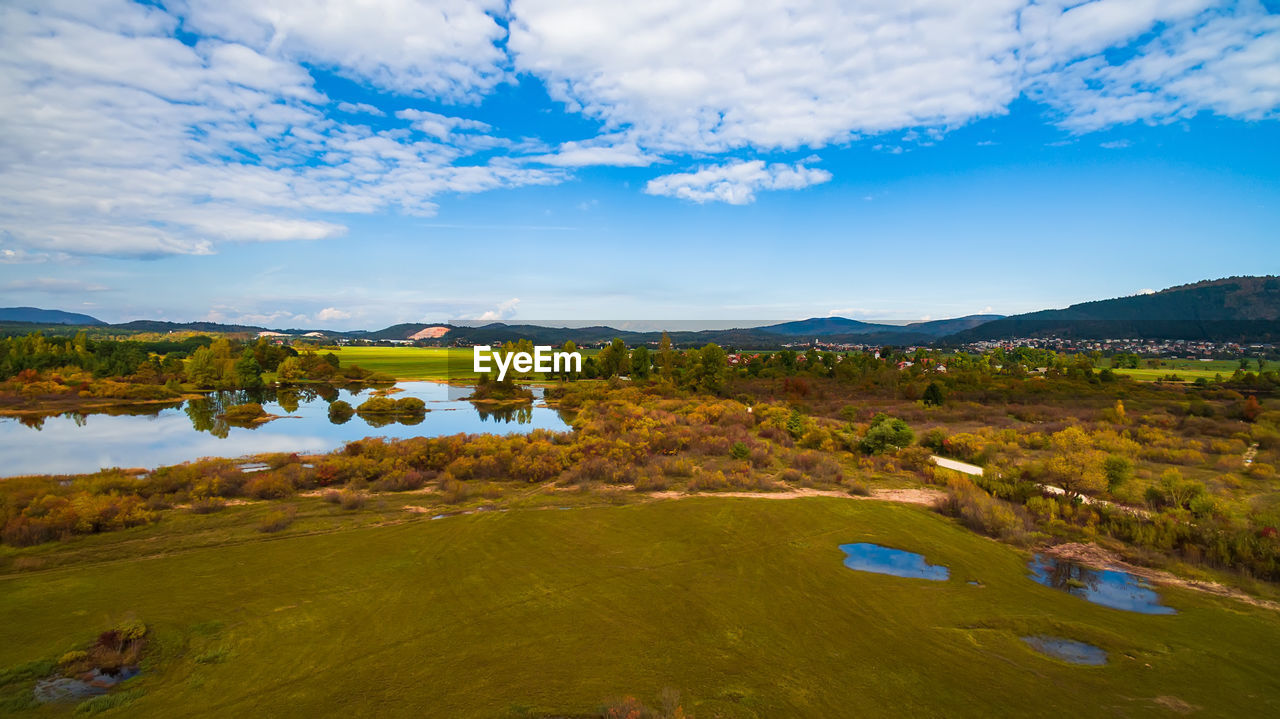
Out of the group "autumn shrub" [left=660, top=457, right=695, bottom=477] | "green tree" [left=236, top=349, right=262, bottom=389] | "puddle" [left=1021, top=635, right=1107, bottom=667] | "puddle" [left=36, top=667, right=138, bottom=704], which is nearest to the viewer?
"puddle" [left=36, top=667, right=138, bottom=704]

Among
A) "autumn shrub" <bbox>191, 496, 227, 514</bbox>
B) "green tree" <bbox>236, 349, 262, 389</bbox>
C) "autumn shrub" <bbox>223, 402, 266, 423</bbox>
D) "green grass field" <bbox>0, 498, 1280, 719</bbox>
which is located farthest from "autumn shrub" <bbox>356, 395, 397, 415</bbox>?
"green grass field" <bbox>0, 498, 1280, 719</bbox>

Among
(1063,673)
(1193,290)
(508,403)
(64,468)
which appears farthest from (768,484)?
(1193,290)

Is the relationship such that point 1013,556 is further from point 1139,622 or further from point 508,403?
point 508,403

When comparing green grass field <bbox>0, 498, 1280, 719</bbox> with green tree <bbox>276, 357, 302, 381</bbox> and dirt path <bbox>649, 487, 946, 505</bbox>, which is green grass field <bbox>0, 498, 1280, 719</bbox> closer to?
dirt path <bbox>649, 487, 946, 505</bbox>

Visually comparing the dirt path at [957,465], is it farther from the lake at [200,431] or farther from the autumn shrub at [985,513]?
the lake at [200,431]

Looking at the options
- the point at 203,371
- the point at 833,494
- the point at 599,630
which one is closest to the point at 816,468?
the point at 833,494

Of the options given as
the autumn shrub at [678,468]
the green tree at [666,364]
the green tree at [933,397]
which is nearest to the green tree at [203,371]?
the green tree at [666,364]
